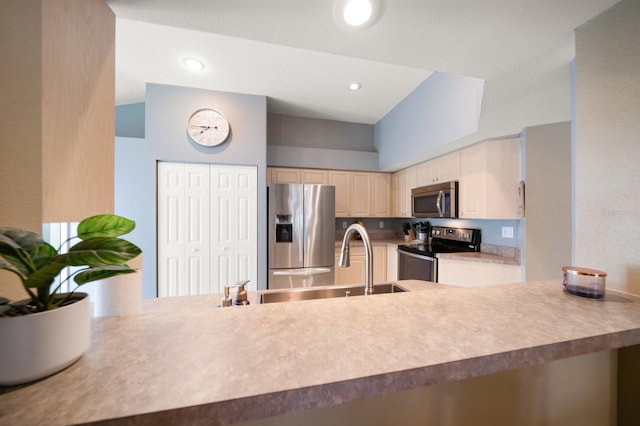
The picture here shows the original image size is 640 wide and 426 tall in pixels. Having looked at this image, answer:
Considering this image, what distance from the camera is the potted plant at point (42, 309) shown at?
347 millimetres

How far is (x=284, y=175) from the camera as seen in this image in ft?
10.7

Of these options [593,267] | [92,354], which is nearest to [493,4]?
[593,267]

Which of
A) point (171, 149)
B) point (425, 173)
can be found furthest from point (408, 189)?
point (171, 149)

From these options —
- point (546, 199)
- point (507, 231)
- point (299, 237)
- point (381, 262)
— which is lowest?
point (381, 262)

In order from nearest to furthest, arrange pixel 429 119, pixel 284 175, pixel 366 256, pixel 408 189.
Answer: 1. pixel 366 256
2. pixel 429 119
3. pixel 284 175
4. pixel 408 189

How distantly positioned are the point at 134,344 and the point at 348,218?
3.47 m

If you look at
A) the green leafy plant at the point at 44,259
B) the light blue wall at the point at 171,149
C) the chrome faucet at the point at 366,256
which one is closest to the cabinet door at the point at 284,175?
the light blue wall at the point at 171,149

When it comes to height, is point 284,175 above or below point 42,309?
above

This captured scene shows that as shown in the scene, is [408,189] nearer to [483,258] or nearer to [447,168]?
[447,168]

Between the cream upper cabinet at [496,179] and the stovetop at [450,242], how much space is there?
18.7 inches

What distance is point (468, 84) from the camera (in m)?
1.95

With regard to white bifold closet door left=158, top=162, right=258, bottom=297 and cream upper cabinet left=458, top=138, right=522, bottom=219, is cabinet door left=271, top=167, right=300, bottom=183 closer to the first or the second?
white bifold closet door left=158, top=162, right=258, bottom=297

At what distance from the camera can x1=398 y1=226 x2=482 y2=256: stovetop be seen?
269 cm

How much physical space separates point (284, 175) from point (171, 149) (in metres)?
1.40
